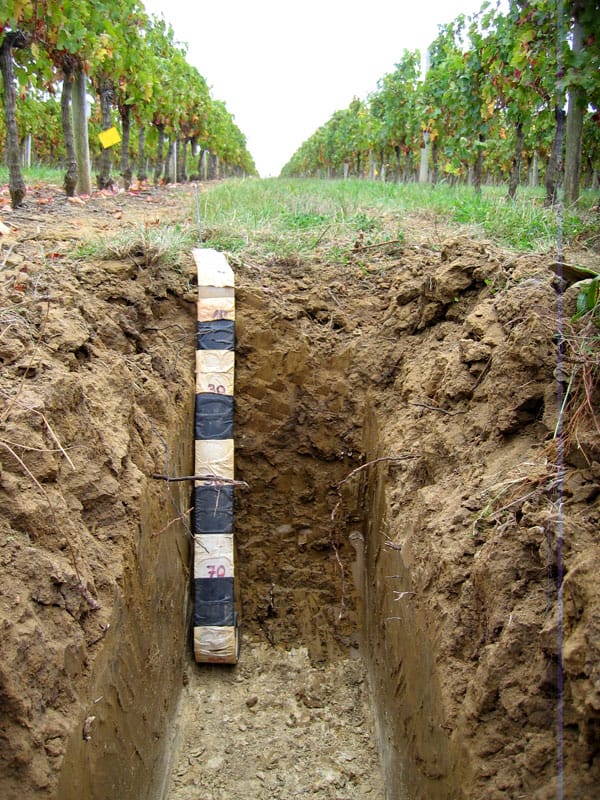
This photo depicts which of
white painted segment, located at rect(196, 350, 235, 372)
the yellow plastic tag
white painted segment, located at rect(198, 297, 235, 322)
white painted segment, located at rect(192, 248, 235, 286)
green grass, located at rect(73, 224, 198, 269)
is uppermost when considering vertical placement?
the yellow plastic tag

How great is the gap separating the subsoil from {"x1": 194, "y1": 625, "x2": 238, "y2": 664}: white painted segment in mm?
109

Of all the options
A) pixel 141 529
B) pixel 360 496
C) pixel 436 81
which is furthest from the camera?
pixel 436 81

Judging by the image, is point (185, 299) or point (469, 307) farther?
point (185, 299)

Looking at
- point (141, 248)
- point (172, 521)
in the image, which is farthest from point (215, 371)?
point (172, 521)

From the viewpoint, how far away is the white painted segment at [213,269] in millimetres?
4777

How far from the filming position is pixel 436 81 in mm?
12586

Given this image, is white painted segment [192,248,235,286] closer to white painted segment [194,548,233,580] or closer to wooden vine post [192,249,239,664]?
wooden vine post [192,249,239,664]

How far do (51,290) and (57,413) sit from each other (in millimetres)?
1251

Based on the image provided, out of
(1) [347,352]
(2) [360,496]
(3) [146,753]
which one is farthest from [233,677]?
A: (1) [347,352]

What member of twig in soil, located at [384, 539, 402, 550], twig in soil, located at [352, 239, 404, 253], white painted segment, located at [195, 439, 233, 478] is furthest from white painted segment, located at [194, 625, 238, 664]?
twig in soil, located at [352, 239, 404, 253]

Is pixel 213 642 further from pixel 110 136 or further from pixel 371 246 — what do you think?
pixel 110 136

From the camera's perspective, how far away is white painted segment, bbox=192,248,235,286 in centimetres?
478

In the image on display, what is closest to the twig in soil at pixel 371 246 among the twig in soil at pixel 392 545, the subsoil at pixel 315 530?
the subsoil at pixel 315 530

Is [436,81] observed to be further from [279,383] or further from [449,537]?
[449,537]
